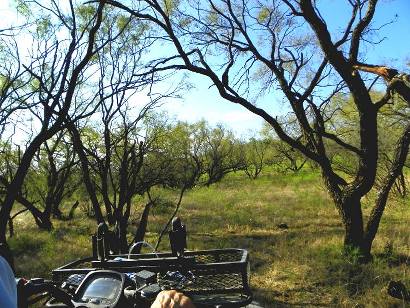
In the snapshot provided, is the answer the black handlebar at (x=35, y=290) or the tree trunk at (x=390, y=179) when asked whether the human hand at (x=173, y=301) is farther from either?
the tree trunk at (x=390, y=179)

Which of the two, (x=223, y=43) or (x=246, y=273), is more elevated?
(x=223, y=43)

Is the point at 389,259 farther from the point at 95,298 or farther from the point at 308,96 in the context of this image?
the point at 95,298

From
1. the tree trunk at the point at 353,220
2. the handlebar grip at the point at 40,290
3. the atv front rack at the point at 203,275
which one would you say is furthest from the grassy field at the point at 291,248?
the handlebar grip at the point at 40,290

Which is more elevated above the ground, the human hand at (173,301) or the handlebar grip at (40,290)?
the human hand at (173,301)

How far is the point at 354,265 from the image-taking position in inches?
386

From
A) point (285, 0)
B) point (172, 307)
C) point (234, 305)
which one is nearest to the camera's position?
point (172, 307)

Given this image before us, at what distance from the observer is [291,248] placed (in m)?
12.5

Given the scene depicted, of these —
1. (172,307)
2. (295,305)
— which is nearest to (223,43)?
(295,305)

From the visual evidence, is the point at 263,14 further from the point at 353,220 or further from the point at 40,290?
the point at 40,290

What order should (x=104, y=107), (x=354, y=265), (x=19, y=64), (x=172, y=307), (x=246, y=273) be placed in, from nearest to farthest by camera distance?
(x=172, y=307) → (x=246, y=273) → (x=354, y=265) → (x=19, y=64) → (x=104, y=107)

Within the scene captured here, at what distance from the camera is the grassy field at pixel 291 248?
8.47m

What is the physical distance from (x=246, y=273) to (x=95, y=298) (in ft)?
3.20

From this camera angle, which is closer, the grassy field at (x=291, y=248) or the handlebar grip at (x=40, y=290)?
the handlebar grip at (x=40, y=290)

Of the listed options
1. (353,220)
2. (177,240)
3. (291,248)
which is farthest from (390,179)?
(177,240)
